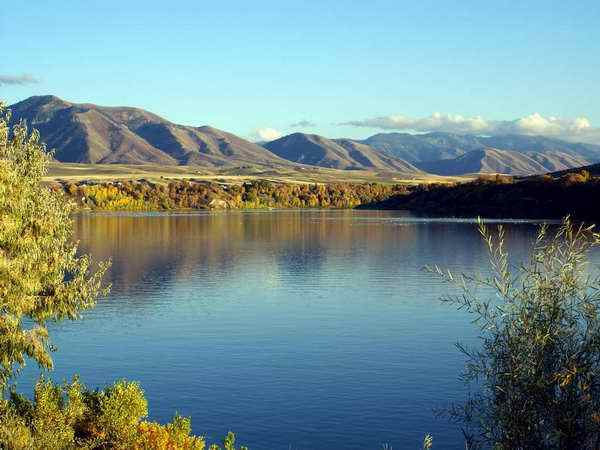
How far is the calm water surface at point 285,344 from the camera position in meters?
31.2

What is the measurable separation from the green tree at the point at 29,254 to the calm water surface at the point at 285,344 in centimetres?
724

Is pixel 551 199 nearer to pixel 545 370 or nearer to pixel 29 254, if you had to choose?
pixel 545 370

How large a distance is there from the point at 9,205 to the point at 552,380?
16930 mm

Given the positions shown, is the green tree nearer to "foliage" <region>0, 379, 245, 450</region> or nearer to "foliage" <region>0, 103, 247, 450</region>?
"foliage" <region>0, 103, 247, 450</region>

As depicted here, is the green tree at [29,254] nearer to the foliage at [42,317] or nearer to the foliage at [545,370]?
the foliage at [42,317]

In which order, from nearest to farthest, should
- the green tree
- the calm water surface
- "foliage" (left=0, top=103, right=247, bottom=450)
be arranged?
"foliage" (left=0, top=103, right=247, bottom=450) → the green tree → the calm water surface

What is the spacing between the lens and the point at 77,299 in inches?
1079

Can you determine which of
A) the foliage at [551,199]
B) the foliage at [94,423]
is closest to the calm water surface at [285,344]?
the foliage at [94,423]

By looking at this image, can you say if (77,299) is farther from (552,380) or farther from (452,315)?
(452,315)

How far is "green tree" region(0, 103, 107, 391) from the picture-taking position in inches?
945

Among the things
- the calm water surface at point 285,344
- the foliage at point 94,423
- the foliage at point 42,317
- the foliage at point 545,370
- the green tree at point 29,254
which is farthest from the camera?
the calm water surface at point 285,344

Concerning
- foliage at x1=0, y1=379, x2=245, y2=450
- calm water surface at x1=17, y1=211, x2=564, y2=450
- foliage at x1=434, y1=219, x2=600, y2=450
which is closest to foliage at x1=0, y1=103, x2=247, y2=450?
foliage at x1=0, y1=379, x2=245, y2=450

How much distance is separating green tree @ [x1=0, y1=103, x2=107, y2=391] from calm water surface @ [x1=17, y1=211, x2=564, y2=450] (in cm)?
724

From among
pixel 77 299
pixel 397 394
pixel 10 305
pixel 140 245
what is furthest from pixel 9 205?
pixel 140 245
